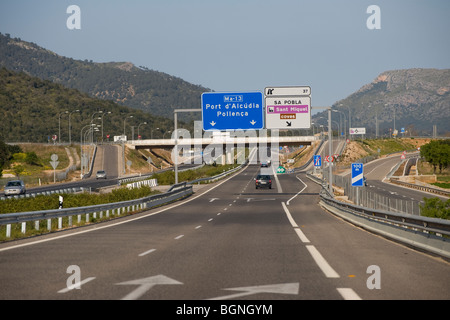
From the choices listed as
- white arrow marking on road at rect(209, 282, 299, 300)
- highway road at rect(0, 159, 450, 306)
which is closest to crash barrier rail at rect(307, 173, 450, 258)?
highway road at rect(0, 159, 450, 306)

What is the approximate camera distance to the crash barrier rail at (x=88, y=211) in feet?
72.0

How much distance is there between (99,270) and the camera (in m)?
12.6

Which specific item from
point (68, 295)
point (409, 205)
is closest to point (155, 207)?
point (409, 205)

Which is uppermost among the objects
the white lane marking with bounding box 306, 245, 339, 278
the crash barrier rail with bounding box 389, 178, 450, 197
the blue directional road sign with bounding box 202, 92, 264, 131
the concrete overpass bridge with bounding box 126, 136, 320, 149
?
the blue directional road sign with bounding box 202, 92, 264, 131

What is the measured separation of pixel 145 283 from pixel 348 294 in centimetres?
333

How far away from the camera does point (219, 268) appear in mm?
12742

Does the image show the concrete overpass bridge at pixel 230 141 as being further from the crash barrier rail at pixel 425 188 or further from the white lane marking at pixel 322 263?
the white lane marking at pixel 322 263

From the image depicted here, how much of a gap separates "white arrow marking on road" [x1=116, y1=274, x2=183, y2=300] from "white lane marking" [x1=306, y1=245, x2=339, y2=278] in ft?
9.33

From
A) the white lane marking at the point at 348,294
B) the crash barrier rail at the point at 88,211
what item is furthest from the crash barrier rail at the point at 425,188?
the white lane marking at the point at 348,294

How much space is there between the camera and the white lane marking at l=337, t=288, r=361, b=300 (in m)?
9.25

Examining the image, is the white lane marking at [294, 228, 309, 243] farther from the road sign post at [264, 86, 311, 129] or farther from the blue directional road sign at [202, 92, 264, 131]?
the blue directional road sign at [202, 92, 264, 131]

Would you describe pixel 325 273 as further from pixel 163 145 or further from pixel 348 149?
pixel 348 149
